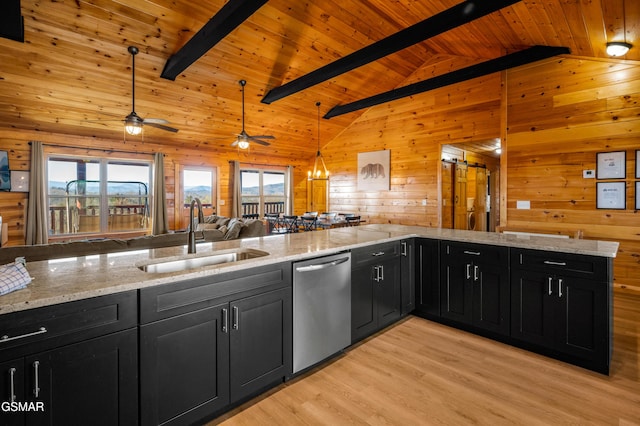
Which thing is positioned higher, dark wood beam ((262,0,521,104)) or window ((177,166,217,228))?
dark wood beam ((262,0,521,104))

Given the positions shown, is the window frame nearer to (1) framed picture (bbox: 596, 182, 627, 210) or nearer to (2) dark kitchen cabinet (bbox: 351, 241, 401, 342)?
(2) dark kitchen cabinet (bbox: 351, 241, 401, 342)

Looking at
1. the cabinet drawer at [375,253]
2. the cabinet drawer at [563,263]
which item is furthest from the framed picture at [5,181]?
the cabinet drawer at [563,263]

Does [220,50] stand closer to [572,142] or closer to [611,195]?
[572,142]

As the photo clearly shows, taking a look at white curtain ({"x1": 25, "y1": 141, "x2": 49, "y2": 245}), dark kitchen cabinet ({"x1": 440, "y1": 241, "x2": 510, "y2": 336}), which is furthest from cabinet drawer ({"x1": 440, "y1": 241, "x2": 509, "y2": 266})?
white curtain ({"x1": 25, "y1": 141, "x2": 49, "y2": 245})

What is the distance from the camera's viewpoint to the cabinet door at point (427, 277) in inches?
125

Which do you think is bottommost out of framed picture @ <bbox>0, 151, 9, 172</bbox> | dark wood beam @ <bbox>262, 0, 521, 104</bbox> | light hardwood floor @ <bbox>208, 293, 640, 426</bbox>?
light hardwood floor @ <bbox>208, 293, 640, 426</bbox>

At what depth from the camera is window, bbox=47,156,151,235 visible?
6035mm

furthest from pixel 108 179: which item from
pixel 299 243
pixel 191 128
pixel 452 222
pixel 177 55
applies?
pixel 452 222

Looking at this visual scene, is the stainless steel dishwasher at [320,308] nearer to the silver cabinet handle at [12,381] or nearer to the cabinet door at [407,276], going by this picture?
the cabinet door at [407,276]

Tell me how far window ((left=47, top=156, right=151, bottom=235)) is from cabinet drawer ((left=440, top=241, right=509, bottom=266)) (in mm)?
6365

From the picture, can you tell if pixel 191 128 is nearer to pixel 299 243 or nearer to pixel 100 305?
pixel 299 243

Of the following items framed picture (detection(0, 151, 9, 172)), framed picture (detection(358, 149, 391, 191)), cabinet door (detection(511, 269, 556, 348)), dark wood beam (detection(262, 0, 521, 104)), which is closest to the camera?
cabinet door (detection(511, 269, 556, 348))

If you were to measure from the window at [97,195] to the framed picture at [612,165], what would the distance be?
799cm

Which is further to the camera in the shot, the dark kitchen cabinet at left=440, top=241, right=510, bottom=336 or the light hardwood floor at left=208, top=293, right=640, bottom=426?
the dark kitchen cabinet at left=440, top=241, right=510, bottom=336
